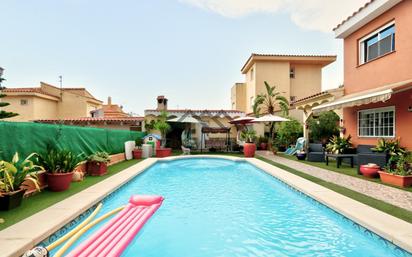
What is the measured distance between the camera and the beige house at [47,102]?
33.2m

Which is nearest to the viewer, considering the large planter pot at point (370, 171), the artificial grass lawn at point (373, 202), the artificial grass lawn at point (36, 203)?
the artificial grass lawn at point (36, 203)

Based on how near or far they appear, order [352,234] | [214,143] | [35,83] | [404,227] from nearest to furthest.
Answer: [404,227] < [352,234] < [214,143] < [35,83]

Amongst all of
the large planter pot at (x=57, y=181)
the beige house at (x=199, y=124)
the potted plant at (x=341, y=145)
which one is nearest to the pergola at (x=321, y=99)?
the potted plant at (x=341, y=145)

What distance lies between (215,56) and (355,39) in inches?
687

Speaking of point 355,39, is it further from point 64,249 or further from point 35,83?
point 35,83

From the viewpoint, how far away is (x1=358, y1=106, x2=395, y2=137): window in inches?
476

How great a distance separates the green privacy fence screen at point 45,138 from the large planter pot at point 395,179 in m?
12.5

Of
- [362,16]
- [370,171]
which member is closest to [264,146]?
[362,16]

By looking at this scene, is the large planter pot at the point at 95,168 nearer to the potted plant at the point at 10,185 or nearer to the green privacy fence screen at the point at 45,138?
the green privacy fence screen at the point at 45,138

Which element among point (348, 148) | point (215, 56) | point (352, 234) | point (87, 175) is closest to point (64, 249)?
point (352, 234)

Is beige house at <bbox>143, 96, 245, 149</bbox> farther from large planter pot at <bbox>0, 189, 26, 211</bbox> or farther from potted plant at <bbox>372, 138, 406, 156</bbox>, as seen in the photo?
large planter pot at <bbox>0, 189, 26, 211</bbox>

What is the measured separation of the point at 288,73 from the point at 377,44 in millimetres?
17120

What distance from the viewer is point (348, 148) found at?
45.7 feet

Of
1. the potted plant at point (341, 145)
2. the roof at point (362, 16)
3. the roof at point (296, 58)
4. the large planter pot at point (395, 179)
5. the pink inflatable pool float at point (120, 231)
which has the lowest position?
the pink inflatable pool float at point (120, 231)
